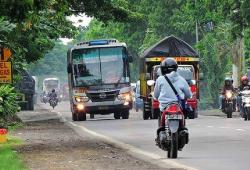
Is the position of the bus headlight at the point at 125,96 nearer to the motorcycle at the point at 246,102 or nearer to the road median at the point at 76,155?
the motorcycle at the point at 246,102

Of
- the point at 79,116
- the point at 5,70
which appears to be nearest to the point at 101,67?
the point at 79,116

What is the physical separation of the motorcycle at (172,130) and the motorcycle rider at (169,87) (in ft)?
0.42

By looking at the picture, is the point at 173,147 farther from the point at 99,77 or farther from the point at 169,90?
the point at 99,77

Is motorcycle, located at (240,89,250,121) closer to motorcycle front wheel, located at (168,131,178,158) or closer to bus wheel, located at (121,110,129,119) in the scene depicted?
bus wheel, located at (121,110,129,119)

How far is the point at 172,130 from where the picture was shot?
15.6 m

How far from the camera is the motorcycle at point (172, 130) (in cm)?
1566

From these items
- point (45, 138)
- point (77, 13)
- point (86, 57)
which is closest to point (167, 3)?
point (86, 57)

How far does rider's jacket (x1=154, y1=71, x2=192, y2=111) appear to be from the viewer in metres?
15.9

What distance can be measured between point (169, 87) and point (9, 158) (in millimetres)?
3283

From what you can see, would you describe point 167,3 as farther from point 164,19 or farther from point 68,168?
point 68,168

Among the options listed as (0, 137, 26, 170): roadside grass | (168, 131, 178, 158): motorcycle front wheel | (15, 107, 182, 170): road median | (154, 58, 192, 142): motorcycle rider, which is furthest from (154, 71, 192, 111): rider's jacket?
(0, 137, 26, 170): roadside grass

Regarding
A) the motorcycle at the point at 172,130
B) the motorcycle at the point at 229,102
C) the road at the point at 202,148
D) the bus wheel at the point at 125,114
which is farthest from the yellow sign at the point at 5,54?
the bus wheel at the point at 125,114

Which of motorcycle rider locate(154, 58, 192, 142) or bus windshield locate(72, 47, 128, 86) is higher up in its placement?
bus windshield locate(72, 47, 128, 86)

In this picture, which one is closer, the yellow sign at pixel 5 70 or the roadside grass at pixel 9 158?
the roadside grass at pixel 9 158
